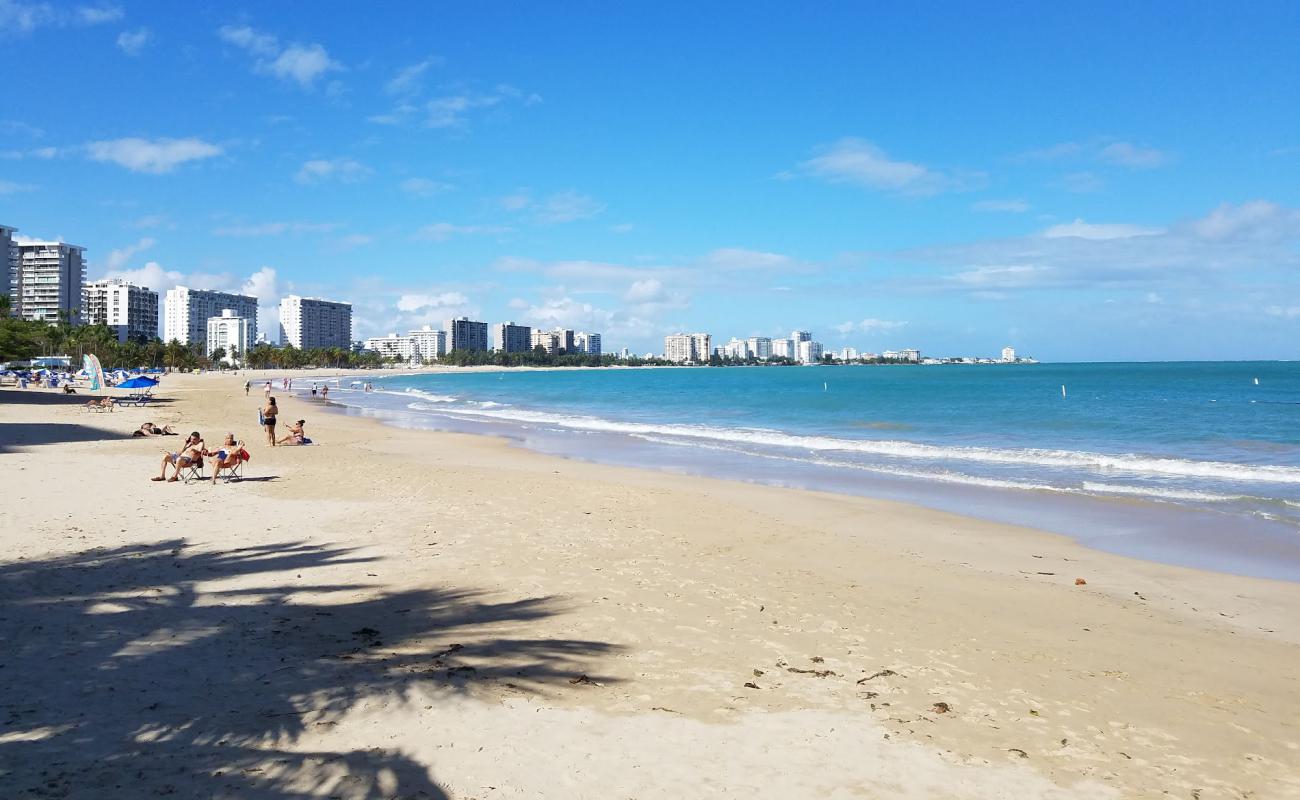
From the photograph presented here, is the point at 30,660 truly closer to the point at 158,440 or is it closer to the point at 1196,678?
the point at 1196,678

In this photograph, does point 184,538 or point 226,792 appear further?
point 184,538

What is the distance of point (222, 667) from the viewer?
528cm

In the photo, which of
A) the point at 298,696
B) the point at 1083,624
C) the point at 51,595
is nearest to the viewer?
the point at 298,696

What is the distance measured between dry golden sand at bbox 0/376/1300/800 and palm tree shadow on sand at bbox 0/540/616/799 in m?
0.03

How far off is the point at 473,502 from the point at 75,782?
29.0 ft

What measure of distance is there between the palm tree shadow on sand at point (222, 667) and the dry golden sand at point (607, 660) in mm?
26

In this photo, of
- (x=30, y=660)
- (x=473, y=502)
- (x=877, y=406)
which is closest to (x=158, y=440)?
(x=473, y=502)

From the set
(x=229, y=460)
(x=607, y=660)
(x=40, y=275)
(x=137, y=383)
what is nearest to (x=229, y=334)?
(x=40, y=275)

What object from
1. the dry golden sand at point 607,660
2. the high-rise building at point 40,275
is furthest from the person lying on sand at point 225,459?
the high-rise building at point 40,275

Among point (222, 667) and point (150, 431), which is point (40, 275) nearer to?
point (150, 431)

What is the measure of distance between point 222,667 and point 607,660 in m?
2.67

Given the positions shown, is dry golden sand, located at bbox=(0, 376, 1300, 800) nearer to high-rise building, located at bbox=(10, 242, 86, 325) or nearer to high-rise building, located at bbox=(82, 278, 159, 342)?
high-rise building, located at bbox=(10, 242, 86, 325)

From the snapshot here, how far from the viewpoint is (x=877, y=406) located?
4778 centimetres

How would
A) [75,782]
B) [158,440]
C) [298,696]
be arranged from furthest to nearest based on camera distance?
[158,440] < [298,696] < [75,782]
